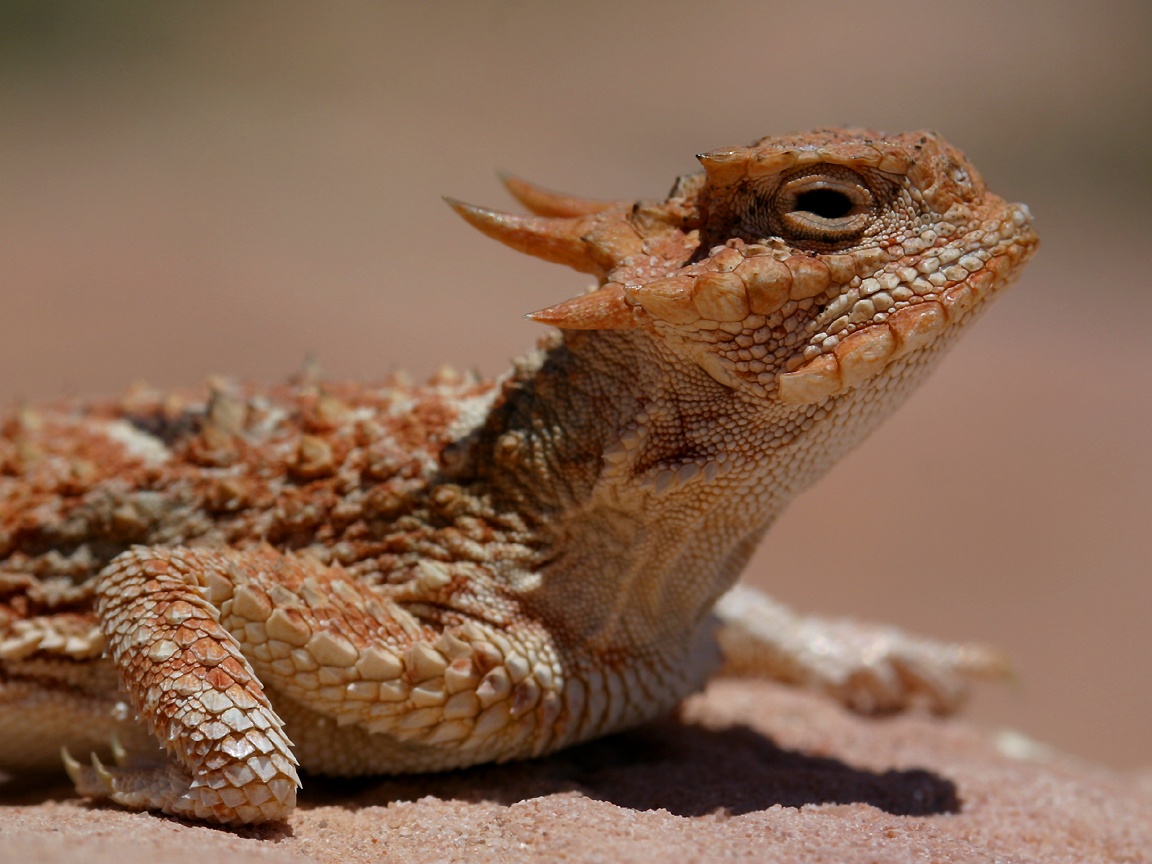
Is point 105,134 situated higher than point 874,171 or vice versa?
point 105,134

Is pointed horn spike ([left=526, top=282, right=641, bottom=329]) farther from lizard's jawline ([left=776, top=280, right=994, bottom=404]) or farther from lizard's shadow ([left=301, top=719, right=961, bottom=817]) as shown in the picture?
lizard's shadow ([left=301, top=719, right=961, bottom=817])

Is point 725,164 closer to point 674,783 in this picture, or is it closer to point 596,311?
point 596,311

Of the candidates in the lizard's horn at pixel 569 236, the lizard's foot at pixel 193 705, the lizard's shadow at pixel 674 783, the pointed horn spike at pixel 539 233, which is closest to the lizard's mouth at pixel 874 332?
the lizard's horn at pixel 569 236

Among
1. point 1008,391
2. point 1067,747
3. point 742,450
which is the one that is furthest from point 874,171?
point 1008,391

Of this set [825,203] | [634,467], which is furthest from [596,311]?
[825,203]

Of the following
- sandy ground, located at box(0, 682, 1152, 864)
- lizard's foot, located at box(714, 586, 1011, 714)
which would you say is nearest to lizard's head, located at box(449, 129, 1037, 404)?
sandy ground, located at box(0, 682, 1152, 864)

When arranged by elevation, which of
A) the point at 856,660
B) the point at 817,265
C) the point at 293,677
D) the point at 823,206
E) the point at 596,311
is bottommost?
the point at 293,677

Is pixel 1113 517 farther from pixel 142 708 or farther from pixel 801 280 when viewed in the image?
pixel 142 708

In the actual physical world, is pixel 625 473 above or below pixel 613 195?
below
